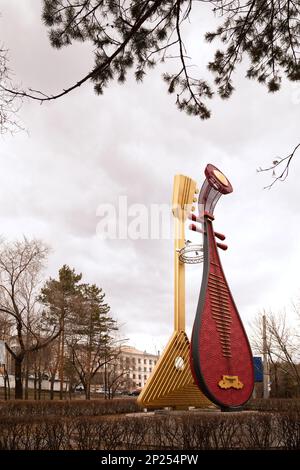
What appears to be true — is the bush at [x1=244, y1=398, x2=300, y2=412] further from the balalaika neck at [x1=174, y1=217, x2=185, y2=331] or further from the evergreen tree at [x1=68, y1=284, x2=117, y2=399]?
the evergreen tree at [x1=68, y1=284, x2=117, y2=399]

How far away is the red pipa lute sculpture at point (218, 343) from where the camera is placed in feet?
37.3

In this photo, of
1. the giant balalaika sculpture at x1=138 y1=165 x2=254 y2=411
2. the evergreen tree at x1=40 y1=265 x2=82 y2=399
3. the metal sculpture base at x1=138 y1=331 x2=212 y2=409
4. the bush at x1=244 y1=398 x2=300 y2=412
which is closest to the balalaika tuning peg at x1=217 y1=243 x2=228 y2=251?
the giant balalaika sculpture at x1=138 y1=165 x2=254 y2=411

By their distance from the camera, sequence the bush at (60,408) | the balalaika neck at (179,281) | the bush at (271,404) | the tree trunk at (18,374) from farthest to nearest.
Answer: the tree trunk at (18,374)
the bush at (271,404)
the bush at (60,408)
the balalaika neck at (179,281)

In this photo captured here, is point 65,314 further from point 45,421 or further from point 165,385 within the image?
point 45,421

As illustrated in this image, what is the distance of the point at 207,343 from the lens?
11.6 metres

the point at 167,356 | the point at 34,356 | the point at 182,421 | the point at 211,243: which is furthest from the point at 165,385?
the point at 34,356

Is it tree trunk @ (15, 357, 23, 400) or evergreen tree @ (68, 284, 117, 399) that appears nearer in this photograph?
tree trunk @ (15, 357, 23, 400)

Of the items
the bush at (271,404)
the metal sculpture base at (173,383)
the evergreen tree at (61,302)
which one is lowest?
the bush at (271,404)

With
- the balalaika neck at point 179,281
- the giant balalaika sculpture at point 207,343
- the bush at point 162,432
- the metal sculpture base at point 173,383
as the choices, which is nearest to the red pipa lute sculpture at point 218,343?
the giant balalaika sculpture at point 207,343

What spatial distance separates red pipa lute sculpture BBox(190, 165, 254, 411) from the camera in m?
11.4

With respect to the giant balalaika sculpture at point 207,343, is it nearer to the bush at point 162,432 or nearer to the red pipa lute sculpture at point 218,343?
the red pipa lute sculpture at point 218,343

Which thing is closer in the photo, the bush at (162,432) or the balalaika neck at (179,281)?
the bush at (162,432)

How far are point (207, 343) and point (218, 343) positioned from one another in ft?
1.52

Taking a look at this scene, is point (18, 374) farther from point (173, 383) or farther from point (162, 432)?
point (162, 432)
